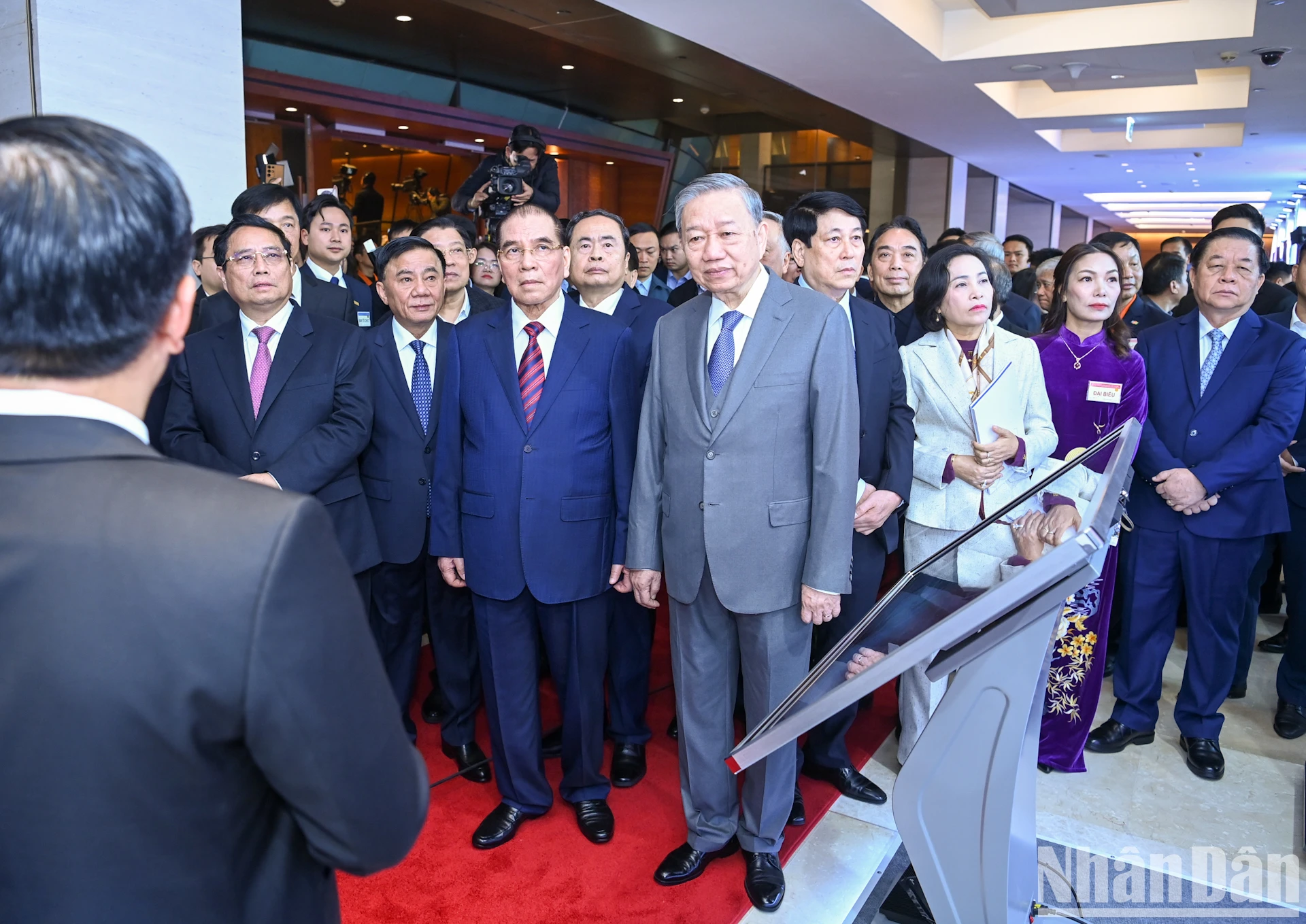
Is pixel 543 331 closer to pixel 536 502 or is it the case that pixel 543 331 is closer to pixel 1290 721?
pixel 536 502

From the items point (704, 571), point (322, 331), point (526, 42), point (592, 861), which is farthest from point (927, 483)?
point (526, 42)

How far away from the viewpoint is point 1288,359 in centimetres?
293

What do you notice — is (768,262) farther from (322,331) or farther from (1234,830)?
(1234,830)

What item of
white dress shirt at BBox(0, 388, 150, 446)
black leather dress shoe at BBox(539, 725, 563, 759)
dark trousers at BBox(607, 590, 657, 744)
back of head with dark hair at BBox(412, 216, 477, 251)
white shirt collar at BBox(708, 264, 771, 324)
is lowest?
black leather dress shoe at BBox(539, 725, 563, 759)

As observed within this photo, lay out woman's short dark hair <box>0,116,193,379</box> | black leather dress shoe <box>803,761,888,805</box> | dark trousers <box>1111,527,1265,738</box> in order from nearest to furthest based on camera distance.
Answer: woman's short dark hair <box>0,116,193,379</box>
black leather dress shoe <box>803,761,888,805</box>
dark trousers <box>1111,527,1265,738</box>

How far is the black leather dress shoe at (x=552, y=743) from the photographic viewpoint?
314 cm

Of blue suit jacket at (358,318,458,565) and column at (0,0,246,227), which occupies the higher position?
column at (0,0,246,227)

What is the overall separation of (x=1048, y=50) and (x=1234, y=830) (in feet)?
23.0

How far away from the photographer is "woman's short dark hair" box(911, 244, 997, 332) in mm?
2828

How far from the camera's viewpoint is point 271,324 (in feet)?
8.88

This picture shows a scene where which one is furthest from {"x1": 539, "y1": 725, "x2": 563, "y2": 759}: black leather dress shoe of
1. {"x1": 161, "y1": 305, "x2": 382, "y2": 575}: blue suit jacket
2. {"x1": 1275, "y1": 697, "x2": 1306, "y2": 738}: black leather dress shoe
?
{"x1": 1275, "y1": 697, "x2": 1306, "y2": 738}: black leather dress shoe

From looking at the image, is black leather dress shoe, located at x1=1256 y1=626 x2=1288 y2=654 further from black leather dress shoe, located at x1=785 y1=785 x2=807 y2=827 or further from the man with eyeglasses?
the man with eyeglasses

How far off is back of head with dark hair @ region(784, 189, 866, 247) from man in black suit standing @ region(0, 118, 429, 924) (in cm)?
230

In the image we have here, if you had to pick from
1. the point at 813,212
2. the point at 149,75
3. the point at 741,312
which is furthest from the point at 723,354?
the point at 149,75
